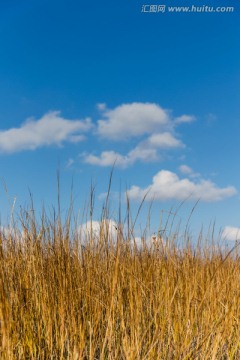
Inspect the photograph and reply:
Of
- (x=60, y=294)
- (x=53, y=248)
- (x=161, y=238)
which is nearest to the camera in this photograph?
(x=60, y=294)

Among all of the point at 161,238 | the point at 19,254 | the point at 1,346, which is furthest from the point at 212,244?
the point at 1,346

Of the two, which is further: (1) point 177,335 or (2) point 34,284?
(1) point 177,335

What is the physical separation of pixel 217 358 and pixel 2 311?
4.99 ft

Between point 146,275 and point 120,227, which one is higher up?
point 120,227

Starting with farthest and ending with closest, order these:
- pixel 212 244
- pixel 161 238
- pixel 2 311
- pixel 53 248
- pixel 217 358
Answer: pixel 212 244, pixel 161 238, pixel 217 358, pixel 53 248, pixel 2 311

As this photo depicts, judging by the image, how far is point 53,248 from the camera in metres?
2.70

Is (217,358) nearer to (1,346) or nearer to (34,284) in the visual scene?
(34,284)

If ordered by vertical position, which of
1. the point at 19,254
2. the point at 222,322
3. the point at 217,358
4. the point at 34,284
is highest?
the point at 19,254

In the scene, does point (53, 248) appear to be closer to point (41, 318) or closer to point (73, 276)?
point (73, 276)

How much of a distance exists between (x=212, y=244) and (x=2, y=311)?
259 cm

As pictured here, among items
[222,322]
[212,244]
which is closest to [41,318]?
[222,322]

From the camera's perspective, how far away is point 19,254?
2.88 m

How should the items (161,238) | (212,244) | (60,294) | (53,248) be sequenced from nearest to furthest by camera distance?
(60,294)
(53,248)
(161,238)
(212,244)

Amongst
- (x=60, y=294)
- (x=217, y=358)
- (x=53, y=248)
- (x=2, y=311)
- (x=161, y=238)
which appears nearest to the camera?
(x=2, y=311)
